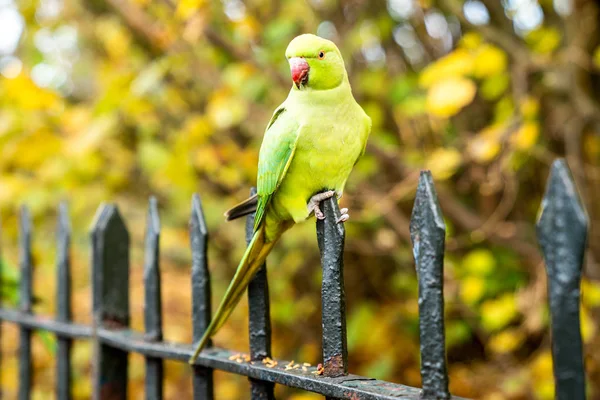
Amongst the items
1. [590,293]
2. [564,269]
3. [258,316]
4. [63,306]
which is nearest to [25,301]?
[63,306]

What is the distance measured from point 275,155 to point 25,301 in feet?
4.65

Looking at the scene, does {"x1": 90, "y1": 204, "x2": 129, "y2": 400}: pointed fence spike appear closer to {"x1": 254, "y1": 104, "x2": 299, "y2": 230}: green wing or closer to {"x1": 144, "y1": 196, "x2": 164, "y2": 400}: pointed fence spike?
{"x1": 144, "y1": 196, "x2": 164, "y2": 400}: pointed fence spike

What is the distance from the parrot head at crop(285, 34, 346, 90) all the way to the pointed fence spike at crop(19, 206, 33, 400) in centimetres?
139

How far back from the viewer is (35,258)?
3.20m

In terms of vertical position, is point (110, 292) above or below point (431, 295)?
above

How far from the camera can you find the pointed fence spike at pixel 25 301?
2088 millimetres

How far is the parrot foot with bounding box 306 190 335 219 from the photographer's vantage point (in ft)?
3.87

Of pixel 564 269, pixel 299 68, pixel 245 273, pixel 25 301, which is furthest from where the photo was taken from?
pixel 25 301

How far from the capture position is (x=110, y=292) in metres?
1.79

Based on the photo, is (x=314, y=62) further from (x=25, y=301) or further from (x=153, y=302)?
(x=25, y=301)

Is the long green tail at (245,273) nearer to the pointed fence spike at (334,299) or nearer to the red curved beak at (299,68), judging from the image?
the pointed fence spike at (334,299)

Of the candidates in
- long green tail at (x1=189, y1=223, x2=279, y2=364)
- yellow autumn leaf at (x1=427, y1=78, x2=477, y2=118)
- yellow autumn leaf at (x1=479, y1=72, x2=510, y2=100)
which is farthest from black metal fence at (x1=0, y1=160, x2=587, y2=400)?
yellow autumn leaf at (x1=479, y1=72, x2=510, y2=100)

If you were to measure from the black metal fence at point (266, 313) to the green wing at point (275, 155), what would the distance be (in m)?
0.12

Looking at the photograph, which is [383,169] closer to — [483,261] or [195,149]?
[483,261]
